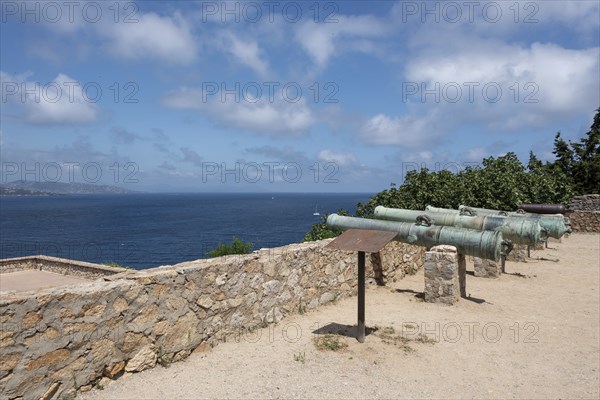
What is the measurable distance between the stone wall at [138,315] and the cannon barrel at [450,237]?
1864mm

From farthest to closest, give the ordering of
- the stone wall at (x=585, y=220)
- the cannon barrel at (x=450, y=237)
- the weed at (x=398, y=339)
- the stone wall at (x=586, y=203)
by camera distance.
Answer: the stone wall at (x=586, y=203) < the stone wall at (x=585, y=220) < the cannon barrel at (x=450, y=237) < the weed at (x=398, y=339)

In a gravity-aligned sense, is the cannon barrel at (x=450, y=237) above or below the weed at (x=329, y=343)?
above

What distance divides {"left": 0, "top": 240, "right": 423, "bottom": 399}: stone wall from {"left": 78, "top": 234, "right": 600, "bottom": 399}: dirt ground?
0.65 ft

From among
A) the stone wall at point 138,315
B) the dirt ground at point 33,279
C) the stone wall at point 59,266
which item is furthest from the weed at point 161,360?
the stone wall at point 59,266

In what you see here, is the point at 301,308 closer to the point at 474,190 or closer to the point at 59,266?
the point at 59,266

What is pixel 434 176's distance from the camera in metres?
18.9

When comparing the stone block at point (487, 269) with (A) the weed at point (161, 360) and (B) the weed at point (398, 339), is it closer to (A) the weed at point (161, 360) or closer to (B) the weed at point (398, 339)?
(B) the weed at point (398, 339)

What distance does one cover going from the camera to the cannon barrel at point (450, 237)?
7.45m

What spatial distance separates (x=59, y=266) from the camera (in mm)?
15023

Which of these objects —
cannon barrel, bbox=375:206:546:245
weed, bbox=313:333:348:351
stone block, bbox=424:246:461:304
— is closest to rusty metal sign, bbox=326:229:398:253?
weed, bbox=313:333:348:351

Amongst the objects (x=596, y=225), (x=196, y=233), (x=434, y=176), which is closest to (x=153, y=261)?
(x=196, y=233)

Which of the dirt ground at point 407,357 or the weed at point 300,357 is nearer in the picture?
the dirt ground at point 407,357

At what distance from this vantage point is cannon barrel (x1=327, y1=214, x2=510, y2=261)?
7.45m

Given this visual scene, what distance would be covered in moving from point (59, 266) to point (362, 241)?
12664mm
